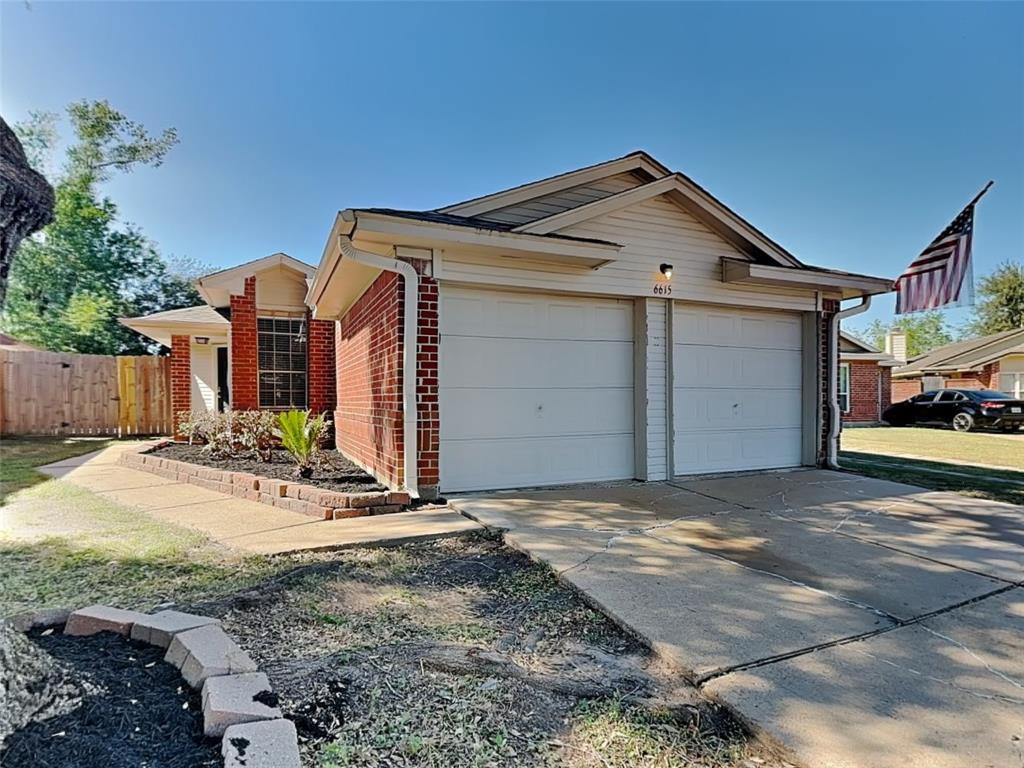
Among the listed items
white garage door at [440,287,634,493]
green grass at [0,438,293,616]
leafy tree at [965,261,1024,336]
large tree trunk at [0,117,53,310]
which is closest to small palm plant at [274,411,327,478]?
green grass at [0,438,293,616]

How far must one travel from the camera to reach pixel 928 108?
10.8 metres

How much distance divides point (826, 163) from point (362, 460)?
479 inches

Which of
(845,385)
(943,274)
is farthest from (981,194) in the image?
(845,385)

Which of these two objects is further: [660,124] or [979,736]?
[660,124]

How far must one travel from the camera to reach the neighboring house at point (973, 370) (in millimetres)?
21578

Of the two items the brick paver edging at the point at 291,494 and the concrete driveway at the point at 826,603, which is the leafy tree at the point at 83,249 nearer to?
the brick paver edging at the point at 291,494

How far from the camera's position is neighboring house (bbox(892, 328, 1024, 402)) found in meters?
21.6

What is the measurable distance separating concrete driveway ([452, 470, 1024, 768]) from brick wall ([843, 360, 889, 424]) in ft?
57.8

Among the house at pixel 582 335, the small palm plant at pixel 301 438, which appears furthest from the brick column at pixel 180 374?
the small palm plant at pixel 301 438

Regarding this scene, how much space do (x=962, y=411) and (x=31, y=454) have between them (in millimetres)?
25787

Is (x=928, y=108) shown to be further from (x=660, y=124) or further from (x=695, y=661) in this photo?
(x=695, y=661)

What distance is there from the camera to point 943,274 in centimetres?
734

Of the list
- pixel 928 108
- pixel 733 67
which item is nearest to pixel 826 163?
pixel 928 108

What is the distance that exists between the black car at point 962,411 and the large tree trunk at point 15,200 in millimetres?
23221
